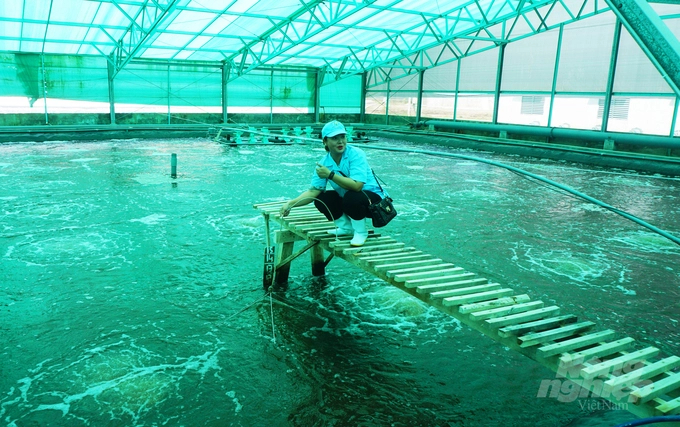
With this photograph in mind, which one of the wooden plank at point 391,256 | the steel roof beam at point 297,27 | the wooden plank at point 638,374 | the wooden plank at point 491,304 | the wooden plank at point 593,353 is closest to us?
the wooden plank at point 638,374

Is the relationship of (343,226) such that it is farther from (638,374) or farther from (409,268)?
(638,374)

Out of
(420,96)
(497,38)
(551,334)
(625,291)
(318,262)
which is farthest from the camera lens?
(420,96)

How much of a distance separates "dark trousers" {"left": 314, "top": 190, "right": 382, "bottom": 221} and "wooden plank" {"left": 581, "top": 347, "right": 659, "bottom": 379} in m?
2.44

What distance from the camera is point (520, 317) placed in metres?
3.42

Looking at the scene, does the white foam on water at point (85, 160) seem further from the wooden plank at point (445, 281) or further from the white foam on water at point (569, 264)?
the wooden plank at point (445, 281)

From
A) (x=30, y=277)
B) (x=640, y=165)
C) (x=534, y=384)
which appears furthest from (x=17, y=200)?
(x=640, y=165)

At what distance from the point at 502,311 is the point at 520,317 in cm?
13

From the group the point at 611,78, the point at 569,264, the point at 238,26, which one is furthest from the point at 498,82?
the point at 569,264

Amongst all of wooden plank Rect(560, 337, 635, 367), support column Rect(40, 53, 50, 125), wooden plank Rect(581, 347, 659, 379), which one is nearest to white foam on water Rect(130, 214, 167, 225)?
wooden plank Rect(560, 337, 635, 367)

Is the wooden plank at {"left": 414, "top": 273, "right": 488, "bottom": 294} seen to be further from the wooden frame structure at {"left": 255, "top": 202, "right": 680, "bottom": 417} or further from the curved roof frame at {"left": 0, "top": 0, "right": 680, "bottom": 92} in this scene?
the curved roof frame at {"left": 0, "top": 0, "right": 680, "bottom": 92}

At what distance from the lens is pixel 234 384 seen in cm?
385

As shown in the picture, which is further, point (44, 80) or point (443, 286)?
point (44, 80)

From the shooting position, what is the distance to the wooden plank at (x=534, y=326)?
10.4 feet

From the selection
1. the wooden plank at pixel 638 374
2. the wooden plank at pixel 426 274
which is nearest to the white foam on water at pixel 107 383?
the wooden plank at pixel 426 274
